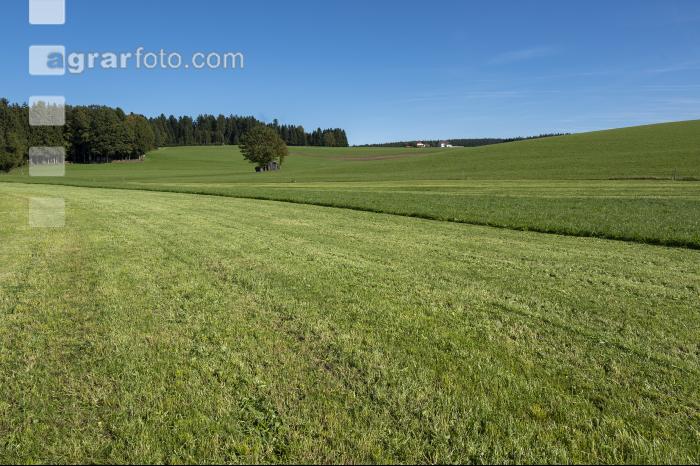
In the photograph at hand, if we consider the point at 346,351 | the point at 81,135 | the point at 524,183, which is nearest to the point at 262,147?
the point at 81,135

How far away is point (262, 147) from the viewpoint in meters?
98.1

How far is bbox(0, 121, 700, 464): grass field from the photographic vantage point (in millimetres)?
3477

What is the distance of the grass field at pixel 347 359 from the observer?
346 centimetres

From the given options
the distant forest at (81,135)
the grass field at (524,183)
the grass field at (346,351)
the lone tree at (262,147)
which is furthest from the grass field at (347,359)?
the distant forest at (81,135)

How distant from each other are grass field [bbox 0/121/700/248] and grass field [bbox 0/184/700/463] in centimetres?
777

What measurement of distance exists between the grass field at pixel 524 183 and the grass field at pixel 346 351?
17.2 ft

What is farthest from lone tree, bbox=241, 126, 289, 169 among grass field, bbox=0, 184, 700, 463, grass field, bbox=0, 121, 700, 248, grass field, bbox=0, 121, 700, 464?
grass field, bbox=0, 184, 700, 463

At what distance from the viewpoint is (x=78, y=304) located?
659 centimetres

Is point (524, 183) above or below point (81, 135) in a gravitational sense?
below

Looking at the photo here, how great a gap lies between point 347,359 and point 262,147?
9764cm

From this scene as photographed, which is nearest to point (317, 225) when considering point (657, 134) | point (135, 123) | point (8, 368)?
point (8, 368)

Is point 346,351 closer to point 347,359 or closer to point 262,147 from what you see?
point 347,359

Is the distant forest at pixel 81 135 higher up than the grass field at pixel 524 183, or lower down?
higher up

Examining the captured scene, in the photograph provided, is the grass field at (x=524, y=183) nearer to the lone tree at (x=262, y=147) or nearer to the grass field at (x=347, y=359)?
the grass field at (x=347, y=359)
